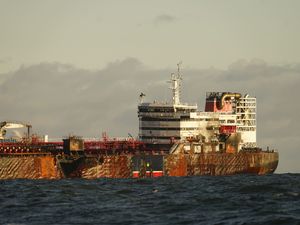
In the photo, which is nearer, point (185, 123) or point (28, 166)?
point (28, 166)

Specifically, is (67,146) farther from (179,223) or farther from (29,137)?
(179,223)

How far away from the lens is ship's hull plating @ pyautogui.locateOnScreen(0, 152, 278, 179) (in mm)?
120688

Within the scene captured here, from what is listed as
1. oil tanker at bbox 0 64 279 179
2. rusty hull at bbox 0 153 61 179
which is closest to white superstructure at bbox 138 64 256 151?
oil tanker at bbox 0 64 279 179

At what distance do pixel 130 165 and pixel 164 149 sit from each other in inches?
382

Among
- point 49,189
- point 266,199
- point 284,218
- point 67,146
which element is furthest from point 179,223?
point 67,146

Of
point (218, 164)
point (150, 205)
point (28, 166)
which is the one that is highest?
point (218, 164)

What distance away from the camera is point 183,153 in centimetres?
13300

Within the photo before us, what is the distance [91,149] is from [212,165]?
17.7m

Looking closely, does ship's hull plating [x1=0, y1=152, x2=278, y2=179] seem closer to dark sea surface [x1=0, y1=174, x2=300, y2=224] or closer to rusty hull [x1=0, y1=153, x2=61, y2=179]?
rusty hull [x1=0, y1=153, x2=61, y2=179]

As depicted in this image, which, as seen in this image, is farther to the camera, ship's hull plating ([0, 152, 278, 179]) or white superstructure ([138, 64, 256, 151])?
white superstructure ([138, 64, 256, 151])

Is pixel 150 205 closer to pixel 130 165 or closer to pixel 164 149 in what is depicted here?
pixel 130 165

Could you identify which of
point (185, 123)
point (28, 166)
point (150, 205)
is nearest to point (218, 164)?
point (185, 123)

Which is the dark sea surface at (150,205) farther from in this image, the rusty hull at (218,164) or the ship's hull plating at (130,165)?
the rusty hull at (218,164)

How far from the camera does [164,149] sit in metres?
135
